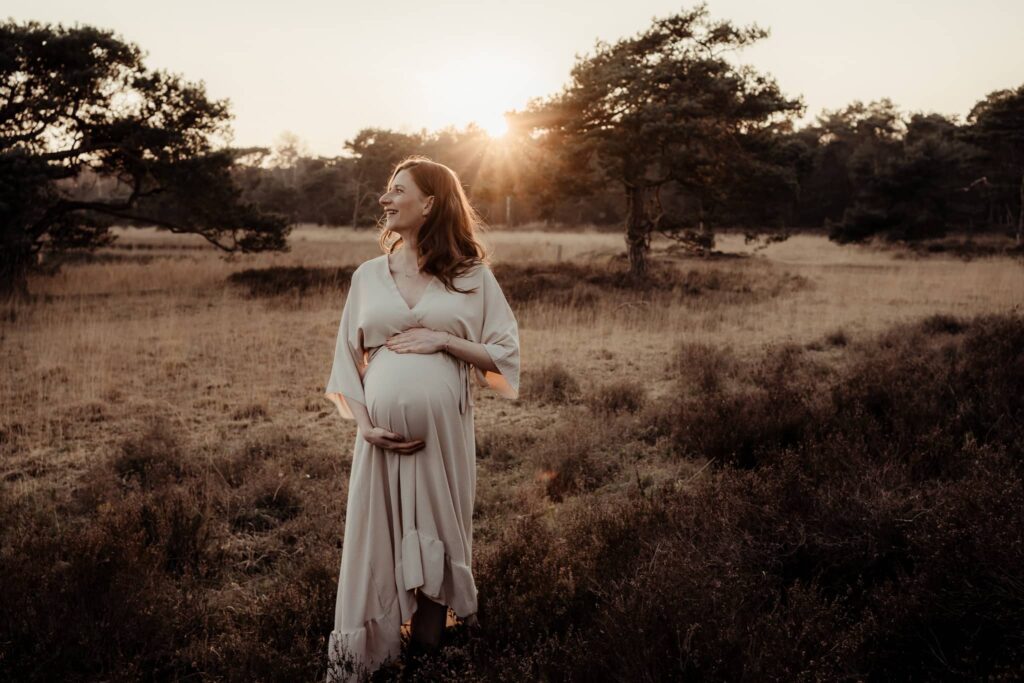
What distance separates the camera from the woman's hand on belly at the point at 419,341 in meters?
2.79

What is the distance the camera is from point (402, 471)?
2.79m

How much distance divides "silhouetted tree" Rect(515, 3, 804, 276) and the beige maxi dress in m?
14.3

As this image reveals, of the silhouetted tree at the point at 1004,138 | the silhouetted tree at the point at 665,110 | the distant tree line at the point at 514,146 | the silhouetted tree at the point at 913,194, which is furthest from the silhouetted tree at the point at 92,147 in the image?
the silhouetted tree at the point at 1004,138

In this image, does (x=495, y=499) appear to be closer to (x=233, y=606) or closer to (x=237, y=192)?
(x=233, y=606)

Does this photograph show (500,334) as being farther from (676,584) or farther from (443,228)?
(676,584)

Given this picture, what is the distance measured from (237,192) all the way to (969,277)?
19.7 metres

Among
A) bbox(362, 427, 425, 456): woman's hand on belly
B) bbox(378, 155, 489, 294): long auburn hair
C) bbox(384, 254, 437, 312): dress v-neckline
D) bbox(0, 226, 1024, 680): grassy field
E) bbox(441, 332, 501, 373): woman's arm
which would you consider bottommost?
bbox(0, 226, 1024, 680): grassy field

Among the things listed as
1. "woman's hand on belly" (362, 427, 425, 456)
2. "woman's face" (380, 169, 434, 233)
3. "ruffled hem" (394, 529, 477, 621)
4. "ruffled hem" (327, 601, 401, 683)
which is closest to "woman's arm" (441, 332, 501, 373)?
"woman's hand on belly" (362, 427, 425, 456)

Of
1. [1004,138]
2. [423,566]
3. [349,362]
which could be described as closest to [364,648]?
[423,566]

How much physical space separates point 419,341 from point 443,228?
0.51 metres

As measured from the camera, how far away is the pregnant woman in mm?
2771

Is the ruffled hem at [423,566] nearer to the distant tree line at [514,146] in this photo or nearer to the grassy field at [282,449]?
the grassy field at [282,449]

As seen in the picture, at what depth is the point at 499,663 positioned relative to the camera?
2.64 m

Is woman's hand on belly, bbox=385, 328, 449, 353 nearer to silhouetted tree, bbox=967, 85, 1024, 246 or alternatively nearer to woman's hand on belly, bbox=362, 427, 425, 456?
woman's hand on belly, bbox=362, 427, 425, 456
